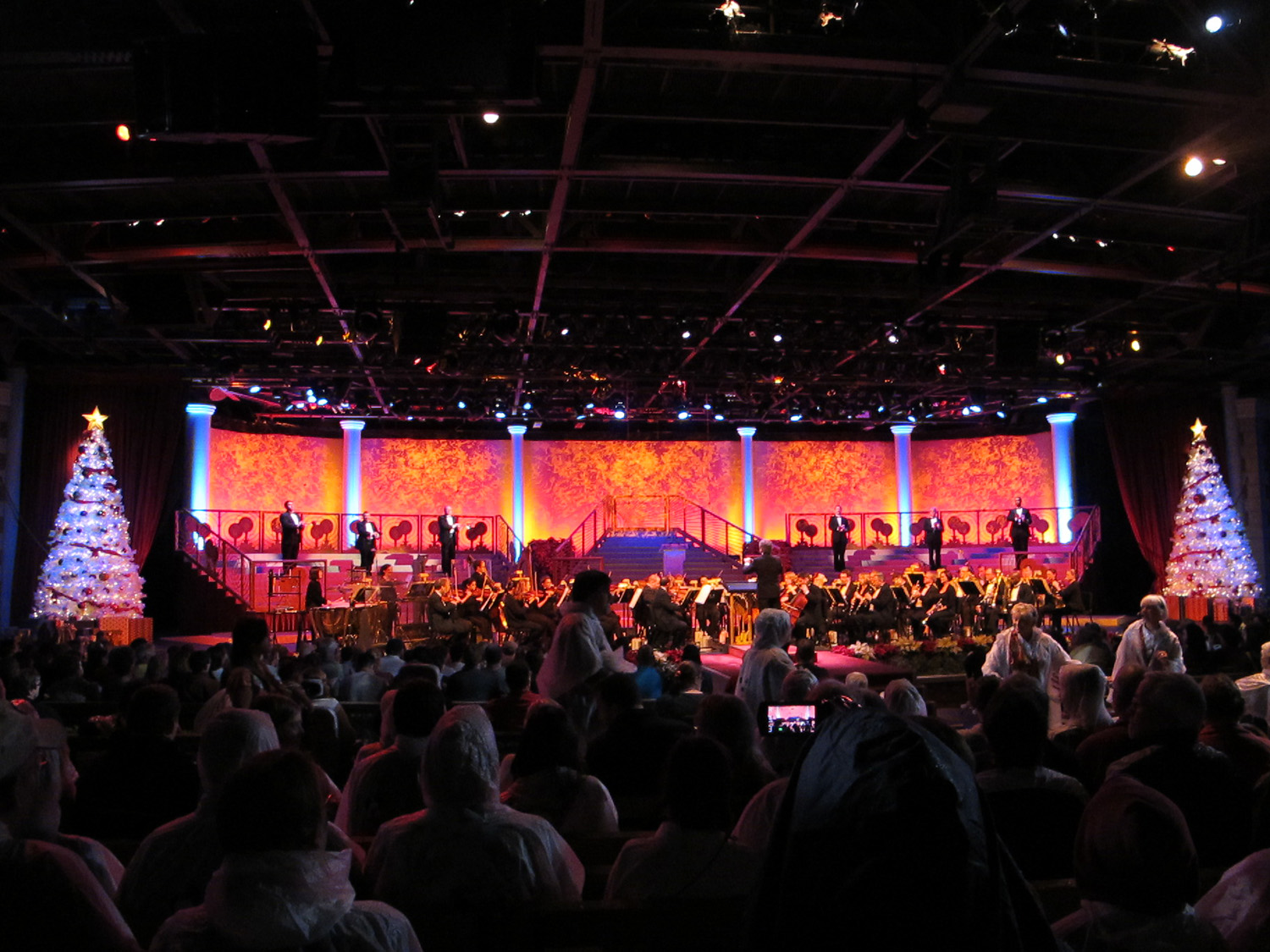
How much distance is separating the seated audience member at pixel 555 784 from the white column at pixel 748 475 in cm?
2197

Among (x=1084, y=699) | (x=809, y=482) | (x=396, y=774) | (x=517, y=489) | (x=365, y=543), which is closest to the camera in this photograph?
(x=396, y=774)

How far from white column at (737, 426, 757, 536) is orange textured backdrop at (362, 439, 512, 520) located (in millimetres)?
6165

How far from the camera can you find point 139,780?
3346mm

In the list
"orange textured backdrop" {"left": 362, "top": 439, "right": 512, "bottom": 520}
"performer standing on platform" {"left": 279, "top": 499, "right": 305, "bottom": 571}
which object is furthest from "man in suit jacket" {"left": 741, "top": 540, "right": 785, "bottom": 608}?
"orange textured backdrop" {"left": 362, "top": 439, "right": 512, "bottom": 520}

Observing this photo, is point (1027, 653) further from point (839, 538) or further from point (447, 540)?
point (447, 540)

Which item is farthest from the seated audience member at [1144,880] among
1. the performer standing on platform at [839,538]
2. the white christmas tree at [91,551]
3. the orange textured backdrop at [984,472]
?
the orange textured backdrop at [984,472]

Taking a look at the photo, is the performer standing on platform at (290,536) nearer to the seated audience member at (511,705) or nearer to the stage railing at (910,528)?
the stage railing at (910,528)

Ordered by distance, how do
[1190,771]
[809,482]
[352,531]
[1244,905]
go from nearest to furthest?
[1244,905] → [1190,771] → [352,531] → [809,482]

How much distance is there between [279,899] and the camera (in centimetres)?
156

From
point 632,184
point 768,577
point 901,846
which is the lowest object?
point 901,846

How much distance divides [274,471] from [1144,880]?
23.8 metres

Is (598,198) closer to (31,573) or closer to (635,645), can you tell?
(635,645)

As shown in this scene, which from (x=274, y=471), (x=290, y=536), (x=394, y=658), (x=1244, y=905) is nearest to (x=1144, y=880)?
(x=1244, y=905)

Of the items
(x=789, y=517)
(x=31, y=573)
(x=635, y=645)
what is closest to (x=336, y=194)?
(x=635, y=645)
